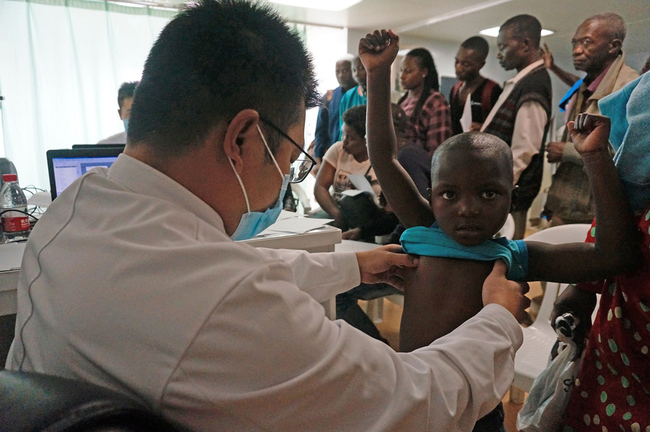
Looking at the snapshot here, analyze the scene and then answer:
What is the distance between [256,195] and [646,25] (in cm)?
637

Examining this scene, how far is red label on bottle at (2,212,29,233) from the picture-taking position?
176 cm

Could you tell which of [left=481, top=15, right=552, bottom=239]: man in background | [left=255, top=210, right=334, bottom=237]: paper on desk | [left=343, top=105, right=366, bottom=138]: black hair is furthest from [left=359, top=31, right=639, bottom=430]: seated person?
[left=481, top=15, right=552, bottom=239]: man in background

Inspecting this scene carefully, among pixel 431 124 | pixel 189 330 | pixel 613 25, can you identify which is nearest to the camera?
pixel 189 330

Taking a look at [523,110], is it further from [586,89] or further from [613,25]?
[613,25]

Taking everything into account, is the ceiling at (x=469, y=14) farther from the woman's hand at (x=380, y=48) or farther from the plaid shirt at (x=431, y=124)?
the woman's hand at (x=380, y=48)

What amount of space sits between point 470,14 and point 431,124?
3.59 meters

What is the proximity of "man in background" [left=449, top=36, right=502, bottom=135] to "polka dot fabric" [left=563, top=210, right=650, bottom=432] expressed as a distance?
2.04m

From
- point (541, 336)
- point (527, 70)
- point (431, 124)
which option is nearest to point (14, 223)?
point (541, 336)

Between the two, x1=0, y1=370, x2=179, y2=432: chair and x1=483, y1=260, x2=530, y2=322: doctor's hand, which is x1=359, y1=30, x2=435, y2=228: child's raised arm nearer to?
x1=483, y1=260, x2=530, y2=322: doctor's hand

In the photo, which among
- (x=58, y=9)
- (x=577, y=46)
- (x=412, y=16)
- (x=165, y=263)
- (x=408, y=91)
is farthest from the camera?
(x=412, y=16)

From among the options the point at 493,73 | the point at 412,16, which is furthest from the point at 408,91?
the point at 493,73

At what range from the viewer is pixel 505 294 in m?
0.87

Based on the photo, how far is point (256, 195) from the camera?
75cm

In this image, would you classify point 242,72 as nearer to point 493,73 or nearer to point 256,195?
point 256,195
